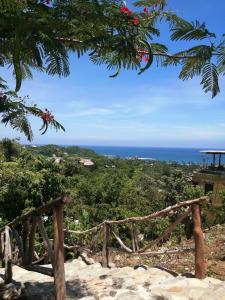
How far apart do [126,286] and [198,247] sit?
906mm

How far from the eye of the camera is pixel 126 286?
4.83 m

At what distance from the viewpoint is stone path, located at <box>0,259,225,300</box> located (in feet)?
13.9

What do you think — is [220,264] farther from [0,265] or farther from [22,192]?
[22,192]

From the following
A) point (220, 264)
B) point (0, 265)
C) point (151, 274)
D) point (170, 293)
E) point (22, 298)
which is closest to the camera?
point (170, 293)

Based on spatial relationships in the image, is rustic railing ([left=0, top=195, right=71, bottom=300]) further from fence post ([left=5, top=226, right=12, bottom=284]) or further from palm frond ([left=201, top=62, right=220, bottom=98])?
palm frond ([left=201, top=62, right=220, bottom=98])

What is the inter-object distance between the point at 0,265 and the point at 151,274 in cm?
330

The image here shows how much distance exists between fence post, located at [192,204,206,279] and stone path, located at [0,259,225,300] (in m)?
0.11

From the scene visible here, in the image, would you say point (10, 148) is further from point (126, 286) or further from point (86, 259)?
point (126, 286)

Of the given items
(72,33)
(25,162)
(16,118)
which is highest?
(72,33)

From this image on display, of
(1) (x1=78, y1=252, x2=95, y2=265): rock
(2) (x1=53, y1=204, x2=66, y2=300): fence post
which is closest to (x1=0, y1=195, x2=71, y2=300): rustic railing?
(2) (x1=53, y1=204, x2=66, y2=300): fence post

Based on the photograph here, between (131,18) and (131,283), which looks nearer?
(131,18)

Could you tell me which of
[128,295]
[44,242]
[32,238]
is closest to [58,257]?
[44,242]

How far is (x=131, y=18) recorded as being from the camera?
260 centimetres

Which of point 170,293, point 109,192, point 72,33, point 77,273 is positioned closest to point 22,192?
point 77,273
